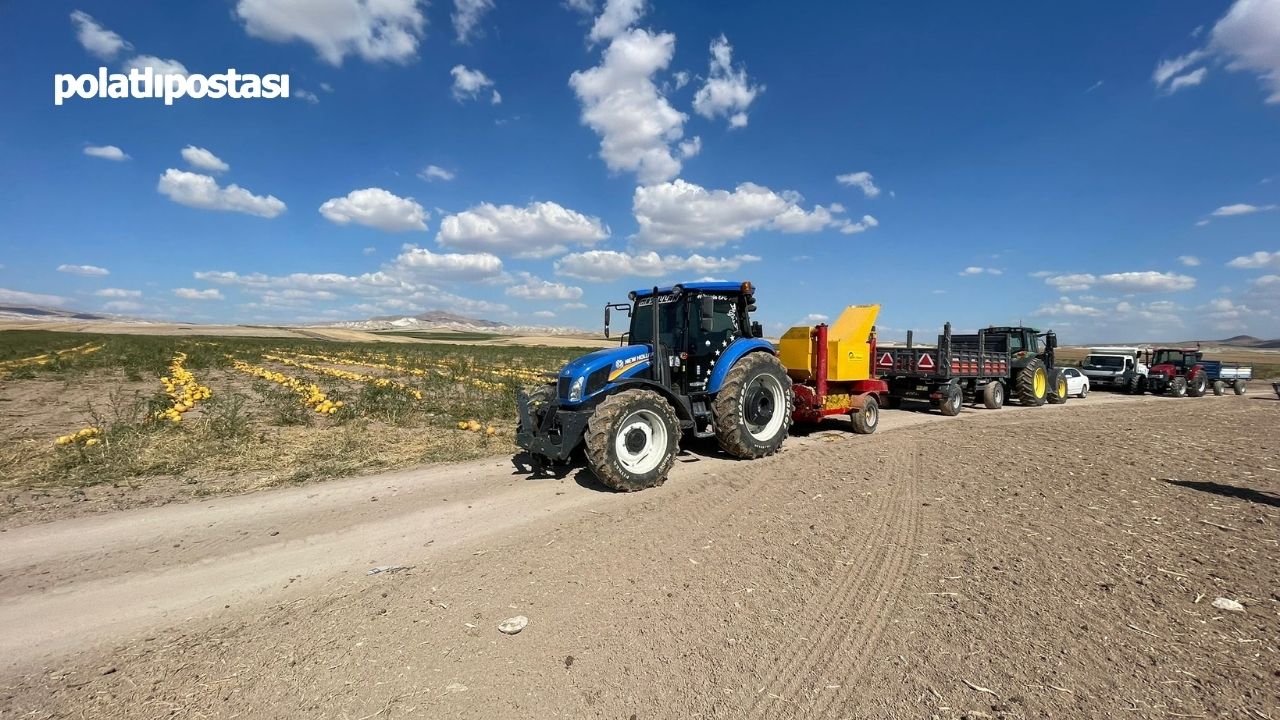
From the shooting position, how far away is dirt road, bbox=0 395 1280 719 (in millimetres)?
2836

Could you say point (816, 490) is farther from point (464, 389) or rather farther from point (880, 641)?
point (464, 389)

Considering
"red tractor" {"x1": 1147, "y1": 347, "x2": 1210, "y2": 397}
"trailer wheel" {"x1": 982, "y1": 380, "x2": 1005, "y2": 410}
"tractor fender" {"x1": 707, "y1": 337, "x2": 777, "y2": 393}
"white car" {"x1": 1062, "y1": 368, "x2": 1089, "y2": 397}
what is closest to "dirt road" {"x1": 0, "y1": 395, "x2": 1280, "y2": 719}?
"tractor fender" {"x1": 707, "y1": 337, "x2": 777, "y2": 393}

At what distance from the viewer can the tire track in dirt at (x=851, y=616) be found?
2.92 metres

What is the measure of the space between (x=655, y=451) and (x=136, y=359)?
2919cm

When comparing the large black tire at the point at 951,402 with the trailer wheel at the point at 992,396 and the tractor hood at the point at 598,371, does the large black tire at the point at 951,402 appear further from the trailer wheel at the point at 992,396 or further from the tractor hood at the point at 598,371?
the tractor hood at the point at 598,371

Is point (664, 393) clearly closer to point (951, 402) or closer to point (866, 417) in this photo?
point (866, 417)

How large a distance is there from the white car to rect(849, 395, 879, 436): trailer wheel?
1300 cm

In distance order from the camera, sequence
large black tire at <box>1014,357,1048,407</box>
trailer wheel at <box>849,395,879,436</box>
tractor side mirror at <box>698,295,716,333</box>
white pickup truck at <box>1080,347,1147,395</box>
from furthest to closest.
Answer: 1. white pickup truck at <box>1080,347,1147,395</box>
2. large black tire at <box>1014,357,1048,407</box>
3. trailer wheel at <box>849,395,879,436</box>
4. tractor side mirror at <box>698,295,716,333</box>

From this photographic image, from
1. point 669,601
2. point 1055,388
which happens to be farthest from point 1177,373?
point 669,601

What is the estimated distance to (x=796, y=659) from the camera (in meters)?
3.10

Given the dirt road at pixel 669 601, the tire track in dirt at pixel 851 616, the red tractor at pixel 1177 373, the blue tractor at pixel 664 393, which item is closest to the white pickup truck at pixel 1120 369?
the red tractor at pixel 1177 373

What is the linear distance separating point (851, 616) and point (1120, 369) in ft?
84.4

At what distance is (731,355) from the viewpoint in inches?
321

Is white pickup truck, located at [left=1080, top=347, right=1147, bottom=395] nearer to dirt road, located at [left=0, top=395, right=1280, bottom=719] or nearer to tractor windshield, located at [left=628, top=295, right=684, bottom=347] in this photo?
dirt road, located at [left=0, top=395, right=1280, bottom=719]
